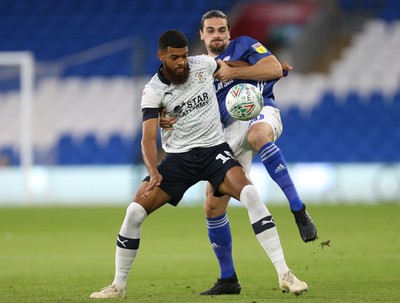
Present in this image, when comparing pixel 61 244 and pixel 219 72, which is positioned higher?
pixel 219 72

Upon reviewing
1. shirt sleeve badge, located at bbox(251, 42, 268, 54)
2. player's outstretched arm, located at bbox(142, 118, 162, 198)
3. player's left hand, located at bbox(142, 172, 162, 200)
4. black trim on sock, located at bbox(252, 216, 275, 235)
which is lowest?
black trim on sock, located at bbox(252, 216, 275, 235)

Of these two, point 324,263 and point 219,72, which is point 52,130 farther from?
point 219,72

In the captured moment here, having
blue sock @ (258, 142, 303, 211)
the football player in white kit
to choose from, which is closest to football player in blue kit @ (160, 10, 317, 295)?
blue sock @ (258, 142, 303, 211)

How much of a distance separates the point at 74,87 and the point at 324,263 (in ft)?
53.8

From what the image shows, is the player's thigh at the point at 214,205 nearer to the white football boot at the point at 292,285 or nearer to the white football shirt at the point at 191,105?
the white football shirt at the point at 191,105

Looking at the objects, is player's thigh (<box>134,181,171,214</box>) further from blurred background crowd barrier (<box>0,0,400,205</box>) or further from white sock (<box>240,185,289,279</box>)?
blurred background crowd barrier (<box>0,0,400,205</box>)

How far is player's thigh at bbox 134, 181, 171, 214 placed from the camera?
734 cm

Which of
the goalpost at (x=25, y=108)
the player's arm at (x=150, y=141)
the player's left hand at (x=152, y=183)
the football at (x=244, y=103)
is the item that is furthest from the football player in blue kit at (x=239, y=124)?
the goalpost at (x=25, y=108)

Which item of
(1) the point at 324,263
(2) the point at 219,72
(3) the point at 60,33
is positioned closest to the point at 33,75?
(3) the point at 60,33

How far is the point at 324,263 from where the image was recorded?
10508 millimetres

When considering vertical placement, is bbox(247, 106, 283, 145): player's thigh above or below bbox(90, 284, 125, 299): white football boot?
above

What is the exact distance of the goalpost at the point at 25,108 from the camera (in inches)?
860

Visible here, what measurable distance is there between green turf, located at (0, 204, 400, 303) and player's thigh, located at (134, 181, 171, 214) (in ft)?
2.31

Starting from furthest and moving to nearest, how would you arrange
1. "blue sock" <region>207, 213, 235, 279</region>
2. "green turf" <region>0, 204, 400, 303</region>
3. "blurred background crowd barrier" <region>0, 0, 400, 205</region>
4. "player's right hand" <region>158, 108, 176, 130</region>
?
"blurred background crowd barrier" <region>0, 0, 400, 205</region>
"blue sock" <region>207, 213, 235, 279</region>
"green turf" <region>0, 204, 400, 303</region>
"player's right hand" <region>158, 108, 176, 130</region>
